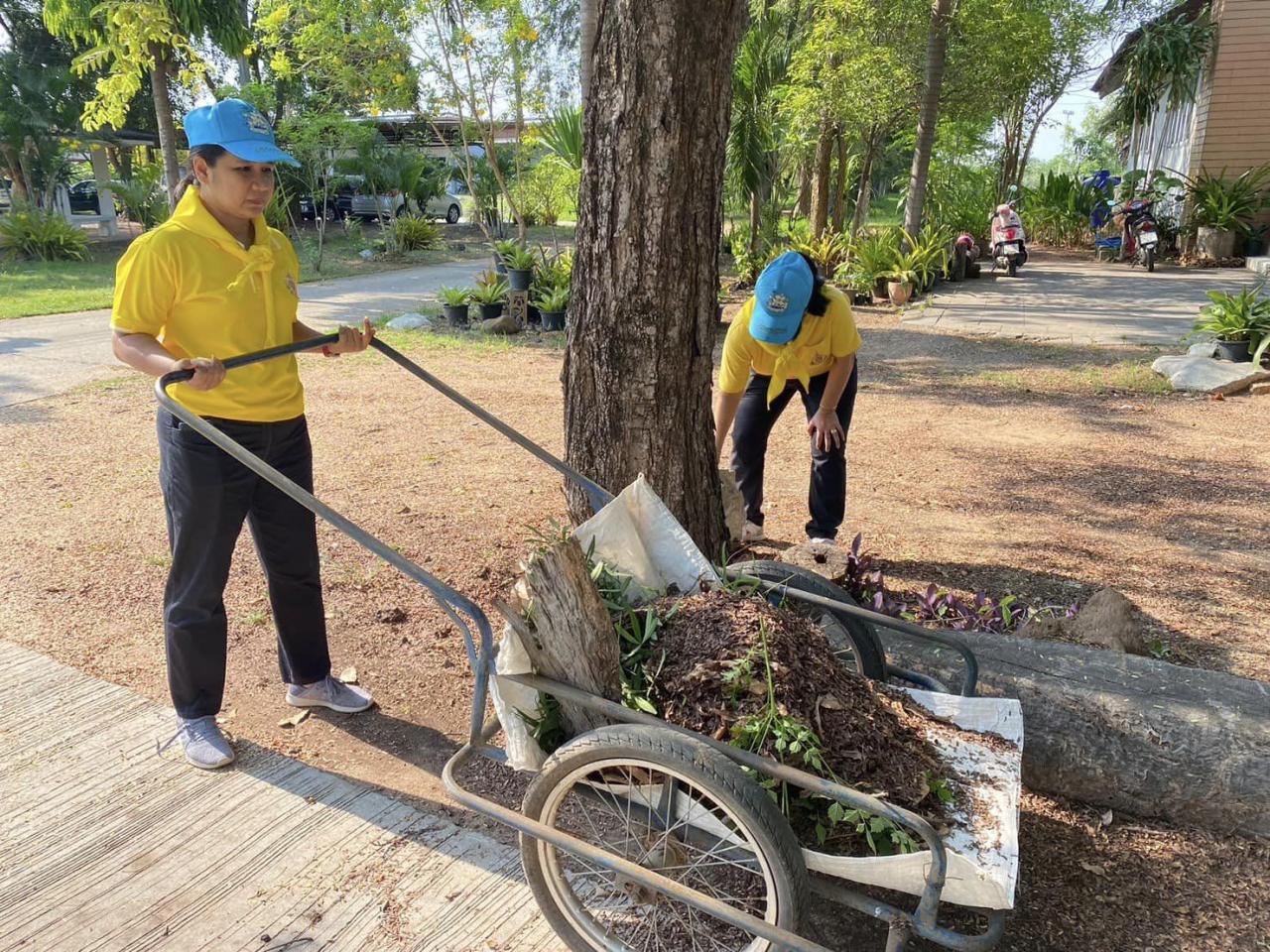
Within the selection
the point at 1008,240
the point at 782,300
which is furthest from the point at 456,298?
the point at 1008,240

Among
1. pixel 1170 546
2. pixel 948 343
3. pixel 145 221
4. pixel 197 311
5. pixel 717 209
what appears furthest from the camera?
pixel 145 221

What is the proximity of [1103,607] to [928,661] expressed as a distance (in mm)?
864

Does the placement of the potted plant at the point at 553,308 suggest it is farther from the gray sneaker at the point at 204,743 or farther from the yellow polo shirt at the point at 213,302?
the gray sneaker at the point at 204,743

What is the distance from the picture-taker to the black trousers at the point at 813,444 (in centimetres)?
403

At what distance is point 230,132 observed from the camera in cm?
240

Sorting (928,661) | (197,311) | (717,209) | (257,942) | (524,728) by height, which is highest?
(717,209)

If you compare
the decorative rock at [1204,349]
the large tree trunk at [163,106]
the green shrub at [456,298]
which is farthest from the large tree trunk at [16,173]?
the decorative rock at [1204,349]

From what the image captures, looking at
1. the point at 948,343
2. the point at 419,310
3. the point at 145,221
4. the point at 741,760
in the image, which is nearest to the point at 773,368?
the point at 741,760

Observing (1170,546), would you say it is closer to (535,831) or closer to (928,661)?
(928,661)

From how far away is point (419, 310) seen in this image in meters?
12.7

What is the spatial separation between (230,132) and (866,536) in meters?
3.32

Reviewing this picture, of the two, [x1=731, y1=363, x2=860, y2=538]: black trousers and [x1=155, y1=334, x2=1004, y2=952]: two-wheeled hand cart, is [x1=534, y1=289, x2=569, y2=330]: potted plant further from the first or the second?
[x1=155, y1=334, x2=1004, y2=952]: two-wheeled hand cart

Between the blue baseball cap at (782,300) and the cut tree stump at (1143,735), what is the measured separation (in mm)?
1449

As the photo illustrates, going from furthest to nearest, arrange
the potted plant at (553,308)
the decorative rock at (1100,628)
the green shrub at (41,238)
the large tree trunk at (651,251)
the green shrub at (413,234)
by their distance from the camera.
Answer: the green shrub at (413,234), the green shrub at (41,238), the potted plant at (553,308), the decorative rock at (1100,628), the large tree trunk at (651,251)
